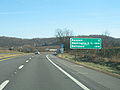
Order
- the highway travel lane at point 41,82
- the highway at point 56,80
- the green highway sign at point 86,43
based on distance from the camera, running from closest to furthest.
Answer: the highway travel lane at point 41,82, the highway at point 56,80, the green highway sign at point 86,43

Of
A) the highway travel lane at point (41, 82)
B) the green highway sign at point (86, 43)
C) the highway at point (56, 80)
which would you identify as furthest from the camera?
the green highway sign at point (86, 43)

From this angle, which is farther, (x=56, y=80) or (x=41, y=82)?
(x=56, y=80)

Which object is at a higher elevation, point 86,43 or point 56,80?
point 86,43

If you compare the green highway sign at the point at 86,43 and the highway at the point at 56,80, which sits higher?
the green highway sign at the point at 86,43

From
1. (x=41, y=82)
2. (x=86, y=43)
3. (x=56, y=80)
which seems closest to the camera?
(x=41, y=82)

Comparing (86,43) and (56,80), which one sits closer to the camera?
(56,80)

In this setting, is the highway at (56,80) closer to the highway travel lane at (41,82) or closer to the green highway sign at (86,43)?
the highway travel lane at (41,82)

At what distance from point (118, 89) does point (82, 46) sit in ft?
73.8

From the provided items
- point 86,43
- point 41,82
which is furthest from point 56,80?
point 86,43

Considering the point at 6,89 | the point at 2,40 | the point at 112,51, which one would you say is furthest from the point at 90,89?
the point at 2,40

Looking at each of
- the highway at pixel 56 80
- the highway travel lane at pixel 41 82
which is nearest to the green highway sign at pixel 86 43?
the highway at pixel 56 80

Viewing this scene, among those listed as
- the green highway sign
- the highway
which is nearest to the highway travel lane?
the highway

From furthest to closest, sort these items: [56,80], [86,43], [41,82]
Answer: [86,43]
[56,80]
[41,82]

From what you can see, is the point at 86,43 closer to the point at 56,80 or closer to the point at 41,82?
the point at 56,80
